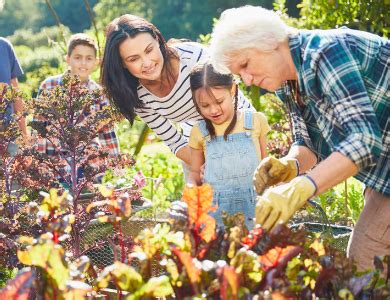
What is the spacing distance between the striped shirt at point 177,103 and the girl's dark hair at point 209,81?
146mm

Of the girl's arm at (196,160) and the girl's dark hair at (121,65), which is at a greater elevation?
the girl's dark hair at (121,65)

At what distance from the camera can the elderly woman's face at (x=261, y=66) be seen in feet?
6.94

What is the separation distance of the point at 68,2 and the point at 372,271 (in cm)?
3975

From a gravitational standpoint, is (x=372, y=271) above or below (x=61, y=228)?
below

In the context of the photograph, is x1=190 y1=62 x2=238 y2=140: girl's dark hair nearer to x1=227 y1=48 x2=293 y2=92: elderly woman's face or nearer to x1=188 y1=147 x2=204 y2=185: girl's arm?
x1=188 y1=147 x2=204 y2=185: girl's arm

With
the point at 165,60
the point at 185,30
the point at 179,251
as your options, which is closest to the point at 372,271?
the point at 179,251

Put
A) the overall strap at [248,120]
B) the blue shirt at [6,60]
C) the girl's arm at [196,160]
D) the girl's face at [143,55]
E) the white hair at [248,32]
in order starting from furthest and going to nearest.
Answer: the blue shirt at [6,60], the girl's arm at [196,160], the overall strap at [248,120], the girl's face at [143,55], the white hair at [248,32]

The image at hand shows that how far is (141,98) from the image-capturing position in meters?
3.55

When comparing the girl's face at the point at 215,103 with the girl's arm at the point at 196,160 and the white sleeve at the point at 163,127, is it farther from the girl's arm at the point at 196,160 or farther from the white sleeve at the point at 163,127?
the white sleeve at the point at 163,127

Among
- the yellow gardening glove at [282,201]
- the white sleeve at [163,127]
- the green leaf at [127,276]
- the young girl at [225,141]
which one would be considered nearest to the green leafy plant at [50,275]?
the green leaf at [127,276]

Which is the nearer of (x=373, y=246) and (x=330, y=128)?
(x=330, y=128)

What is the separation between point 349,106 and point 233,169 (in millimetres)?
1360

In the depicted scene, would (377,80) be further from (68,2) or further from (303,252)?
(68,2)

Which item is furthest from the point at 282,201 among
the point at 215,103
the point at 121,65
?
the point at 121,65
